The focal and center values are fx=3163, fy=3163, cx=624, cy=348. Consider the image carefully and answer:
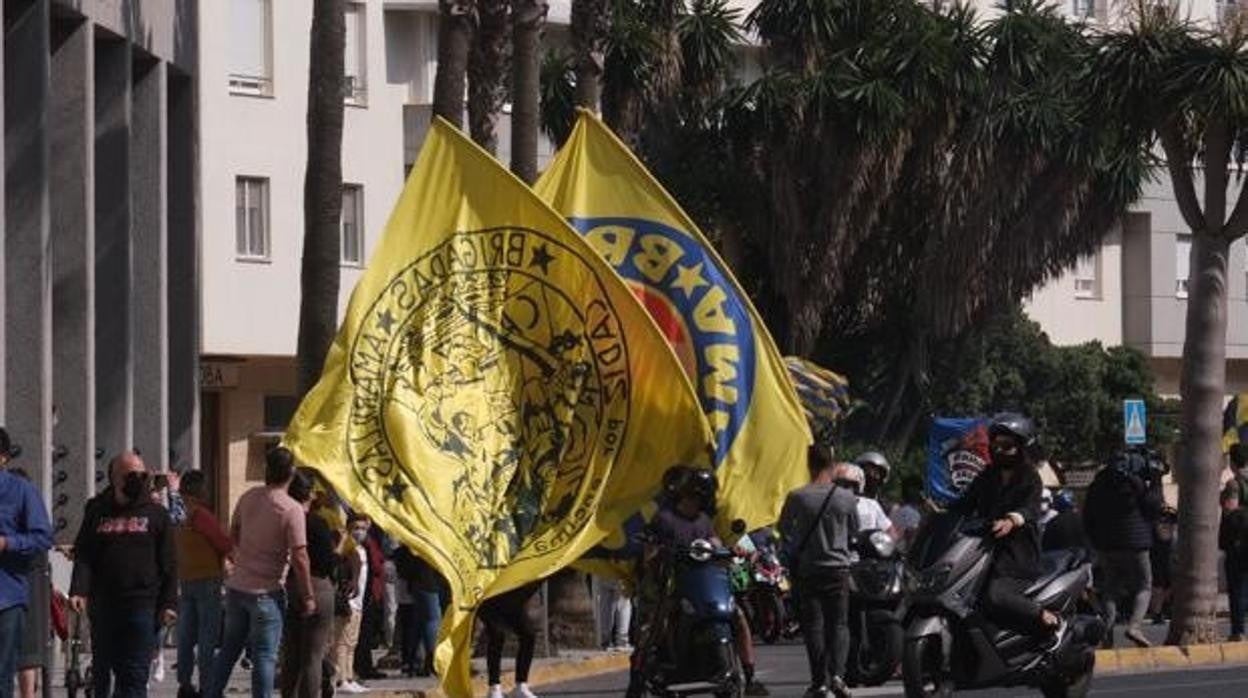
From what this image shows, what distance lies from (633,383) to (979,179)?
29450 mm

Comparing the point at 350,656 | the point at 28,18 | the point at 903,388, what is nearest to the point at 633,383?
the point at 350,656

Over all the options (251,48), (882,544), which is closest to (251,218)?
(251,48)

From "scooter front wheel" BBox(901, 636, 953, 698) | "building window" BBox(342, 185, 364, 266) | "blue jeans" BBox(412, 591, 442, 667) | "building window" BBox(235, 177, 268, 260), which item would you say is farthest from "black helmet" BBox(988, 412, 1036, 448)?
"building window" BBox(342, 185, 364, 266)

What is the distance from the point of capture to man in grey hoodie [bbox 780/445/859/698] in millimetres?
20062

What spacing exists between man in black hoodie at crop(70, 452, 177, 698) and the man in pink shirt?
0.41 metres

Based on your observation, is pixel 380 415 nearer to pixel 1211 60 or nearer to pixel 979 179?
pixel 1211 60

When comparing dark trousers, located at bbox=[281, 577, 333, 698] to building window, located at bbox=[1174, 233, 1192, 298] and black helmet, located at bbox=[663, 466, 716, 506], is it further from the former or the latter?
building window, located at bbox=[1174, 233, 1192, 298]

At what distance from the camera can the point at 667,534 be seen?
19359 millimetres

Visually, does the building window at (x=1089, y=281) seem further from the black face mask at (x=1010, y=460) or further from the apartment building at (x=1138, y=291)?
the black face mask at (x=1010, y=460)

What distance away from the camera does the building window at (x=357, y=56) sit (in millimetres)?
47250

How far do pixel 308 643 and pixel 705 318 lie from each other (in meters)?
3.61

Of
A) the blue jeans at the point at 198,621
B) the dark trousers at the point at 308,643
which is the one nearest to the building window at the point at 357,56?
the blue jeans at the point at 198,621

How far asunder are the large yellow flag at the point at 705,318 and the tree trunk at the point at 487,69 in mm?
7746

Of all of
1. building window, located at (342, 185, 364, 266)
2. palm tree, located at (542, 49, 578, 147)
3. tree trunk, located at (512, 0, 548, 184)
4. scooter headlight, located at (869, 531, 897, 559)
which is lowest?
scooter headlight, located at (869, 531, 897, 559)
